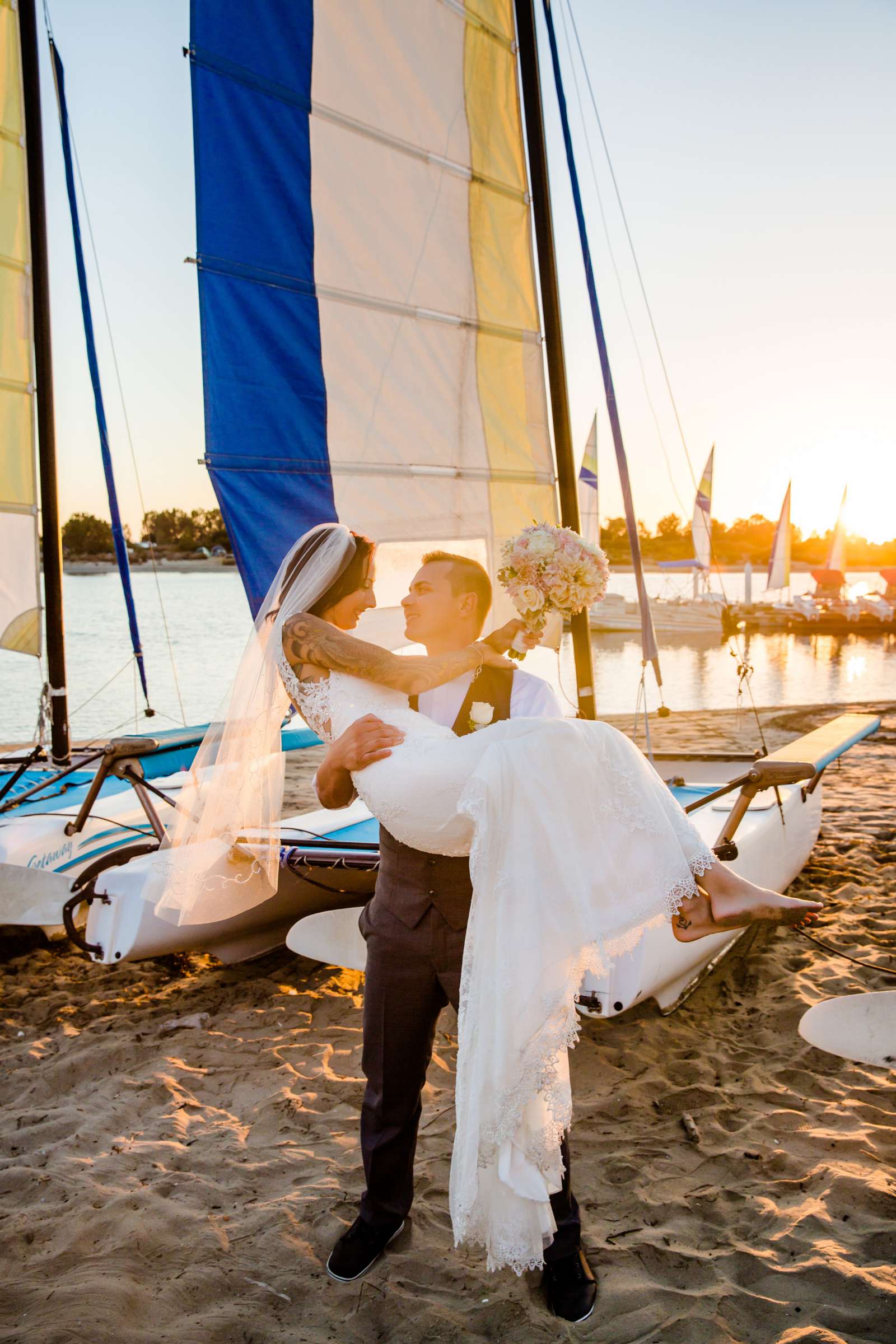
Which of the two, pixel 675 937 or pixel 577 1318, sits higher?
pixel 675 937

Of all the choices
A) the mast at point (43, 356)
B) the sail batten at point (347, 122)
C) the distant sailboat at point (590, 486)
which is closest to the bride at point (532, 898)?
the sail batten at point (347, 122)

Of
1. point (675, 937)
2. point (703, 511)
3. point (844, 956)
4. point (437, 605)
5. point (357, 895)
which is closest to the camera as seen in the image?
point (437, 605)

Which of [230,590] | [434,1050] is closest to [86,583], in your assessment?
[230,590]

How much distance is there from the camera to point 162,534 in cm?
6297

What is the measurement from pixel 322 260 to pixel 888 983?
5.39 metres

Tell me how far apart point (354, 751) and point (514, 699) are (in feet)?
1.76

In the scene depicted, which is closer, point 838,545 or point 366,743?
point 366,743

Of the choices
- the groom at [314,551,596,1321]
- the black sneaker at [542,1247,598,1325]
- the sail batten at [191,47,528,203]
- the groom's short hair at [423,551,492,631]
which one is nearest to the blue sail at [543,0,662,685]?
the sail batten at [191,47,528,203]

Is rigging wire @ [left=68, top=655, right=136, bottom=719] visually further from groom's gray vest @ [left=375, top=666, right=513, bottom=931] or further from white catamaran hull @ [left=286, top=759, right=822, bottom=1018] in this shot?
groom's gray vest @ [left=375, top=666, right=513, bottom=931]

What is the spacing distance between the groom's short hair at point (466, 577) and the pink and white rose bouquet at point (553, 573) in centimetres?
15

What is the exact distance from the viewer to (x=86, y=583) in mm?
77625

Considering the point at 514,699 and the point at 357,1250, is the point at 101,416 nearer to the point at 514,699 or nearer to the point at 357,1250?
the point at 514,699

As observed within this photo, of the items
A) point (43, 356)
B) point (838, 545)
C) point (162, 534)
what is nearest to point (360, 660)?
point (43, 356)

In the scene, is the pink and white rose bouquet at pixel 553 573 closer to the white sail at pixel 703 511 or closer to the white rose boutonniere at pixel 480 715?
the white rose boutonniere at pixel 480 715
